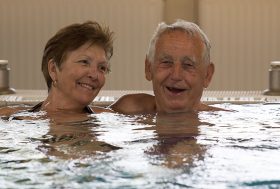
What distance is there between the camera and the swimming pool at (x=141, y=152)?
1611 millimetres

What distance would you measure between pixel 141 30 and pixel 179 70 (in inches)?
129

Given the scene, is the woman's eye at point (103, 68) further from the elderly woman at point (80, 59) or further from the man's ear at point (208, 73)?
the man's ear at point (208, 73)

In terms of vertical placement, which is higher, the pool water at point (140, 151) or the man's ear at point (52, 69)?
the man's ear at point (52, 69)

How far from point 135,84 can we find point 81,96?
3.34 m

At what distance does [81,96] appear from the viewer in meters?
3.08

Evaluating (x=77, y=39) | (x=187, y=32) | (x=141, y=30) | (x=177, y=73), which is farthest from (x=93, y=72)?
(x=141, y=30)

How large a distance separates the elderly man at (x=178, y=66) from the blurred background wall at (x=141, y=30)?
3.07 metres

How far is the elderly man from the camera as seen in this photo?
3.10m

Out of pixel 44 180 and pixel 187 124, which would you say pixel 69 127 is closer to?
pixel 187 124

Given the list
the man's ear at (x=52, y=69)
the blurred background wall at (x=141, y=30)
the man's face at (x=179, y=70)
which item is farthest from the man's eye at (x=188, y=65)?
the blurred background wall at (x=141, y=30)

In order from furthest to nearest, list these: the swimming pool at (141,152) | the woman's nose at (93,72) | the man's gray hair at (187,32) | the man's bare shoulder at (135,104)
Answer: the man's bare shoulder at (135,104), the man's gray hair at (187,32), the woman's nose at (93,72), the swimming pool at (141,152)

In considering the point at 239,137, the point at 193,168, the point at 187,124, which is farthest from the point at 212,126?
the point at 193,168

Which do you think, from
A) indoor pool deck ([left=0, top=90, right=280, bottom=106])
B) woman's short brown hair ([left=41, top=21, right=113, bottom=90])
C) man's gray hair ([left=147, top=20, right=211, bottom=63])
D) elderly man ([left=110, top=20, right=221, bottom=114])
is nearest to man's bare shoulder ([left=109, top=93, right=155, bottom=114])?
elderly man ([left=110, top=20, right=221, bottom=114])

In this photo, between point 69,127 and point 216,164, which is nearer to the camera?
point 216,164
